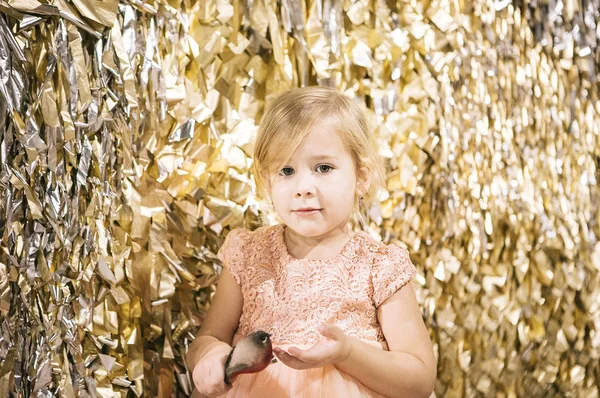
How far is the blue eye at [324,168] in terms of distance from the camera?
1.13 meters

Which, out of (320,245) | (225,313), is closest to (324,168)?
(320,245)

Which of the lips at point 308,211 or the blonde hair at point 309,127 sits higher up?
the blonde hair at point 309,127

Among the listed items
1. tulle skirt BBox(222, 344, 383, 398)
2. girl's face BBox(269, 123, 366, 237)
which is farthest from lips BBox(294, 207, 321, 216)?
tulle skirt BBox(222, 344, 383, 398)

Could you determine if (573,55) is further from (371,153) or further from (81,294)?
(81,294)

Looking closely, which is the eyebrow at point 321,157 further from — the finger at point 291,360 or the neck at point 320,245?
the finger at point 291,360

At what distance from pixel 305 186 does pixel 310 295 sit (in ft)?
0.52

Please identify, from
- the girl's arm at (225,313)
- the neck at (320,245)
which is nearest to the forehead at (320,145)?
the neck at (320,245)

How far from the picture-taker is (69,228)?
1.15 m

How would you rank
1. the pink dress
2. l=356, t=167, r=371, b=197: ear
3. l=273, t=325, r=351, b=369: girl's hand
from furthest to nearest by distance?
l=356, t=167, r=371, b=197: ear < the pink dress < l=273, t=325, r=351, b=369: girl's hand

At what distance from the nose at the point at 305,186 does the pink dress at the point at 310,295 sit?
0.11 metres

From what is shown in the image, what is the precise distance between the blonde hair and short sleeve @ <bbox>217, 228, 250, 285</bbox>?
0.11 m

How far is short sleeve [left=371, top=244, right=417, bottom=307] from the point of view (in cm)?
113

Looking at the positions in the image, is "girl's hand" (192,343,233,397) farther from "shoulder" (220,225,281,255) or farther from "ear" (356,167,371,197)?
"ear" (356,167,371,197)

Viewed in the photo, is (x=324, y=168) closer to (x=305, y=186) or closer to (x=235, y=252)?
(x=305, y=186)
